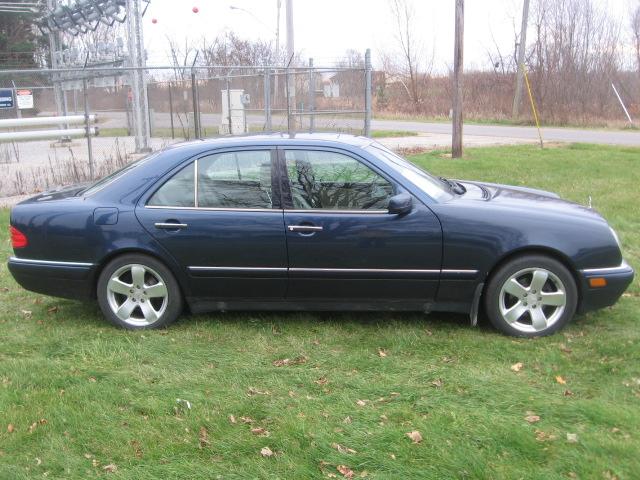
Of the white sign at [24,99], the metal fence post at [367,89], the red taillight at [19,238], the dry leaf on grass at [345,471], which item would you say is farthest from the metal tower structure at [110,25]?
the dry leaf on grass at [345,471]

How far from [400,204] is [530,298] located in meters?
1.16

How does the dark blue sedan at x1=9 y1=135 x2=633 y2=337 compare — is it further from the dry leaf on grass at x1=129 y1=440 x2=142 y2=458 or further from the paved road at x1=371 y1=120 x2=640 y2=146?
the paved road at x1=371 y1=120 x2=640 y2=146

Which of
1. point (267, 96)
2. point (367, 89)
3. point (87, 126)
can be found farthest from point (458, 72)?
point (87, 126)

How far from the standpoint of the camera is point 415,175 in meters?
5.07

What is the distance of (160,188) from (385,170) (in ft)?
5.57

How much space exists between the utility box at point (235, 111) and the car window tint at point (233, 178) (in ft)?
32.6

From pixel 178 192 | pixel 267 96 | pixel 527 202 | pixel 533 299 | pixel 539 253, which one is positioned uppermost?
pixel 267 96

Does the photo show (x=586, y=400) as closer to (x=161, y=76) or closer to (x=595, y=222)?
(x=595, y=222)

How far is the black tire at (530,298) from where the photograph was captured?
461cm

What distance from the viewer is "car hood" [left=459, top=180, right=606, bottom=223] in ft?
15.7

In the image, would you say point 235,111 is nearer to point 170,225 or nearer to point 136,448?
point 170,225

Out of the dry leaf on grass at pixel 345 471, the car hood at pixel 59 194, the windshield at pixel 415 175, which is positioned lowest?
the dry leaf on grass at pixel 345 471

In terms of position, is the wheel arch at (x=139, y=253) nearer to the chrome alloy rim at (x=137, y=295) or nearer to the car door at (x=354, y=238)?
the chrome alloy rim at (x=137, y=295)

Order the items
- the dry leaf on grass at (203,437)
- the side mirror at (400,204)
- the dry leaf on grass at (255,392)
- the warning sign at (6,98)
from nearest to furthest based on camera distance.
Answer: the dry leaf on grass at (203,437) < the dry leaf on grass at (255,392) < the side mirror at (400,204) < the warning sign at (6,98)
